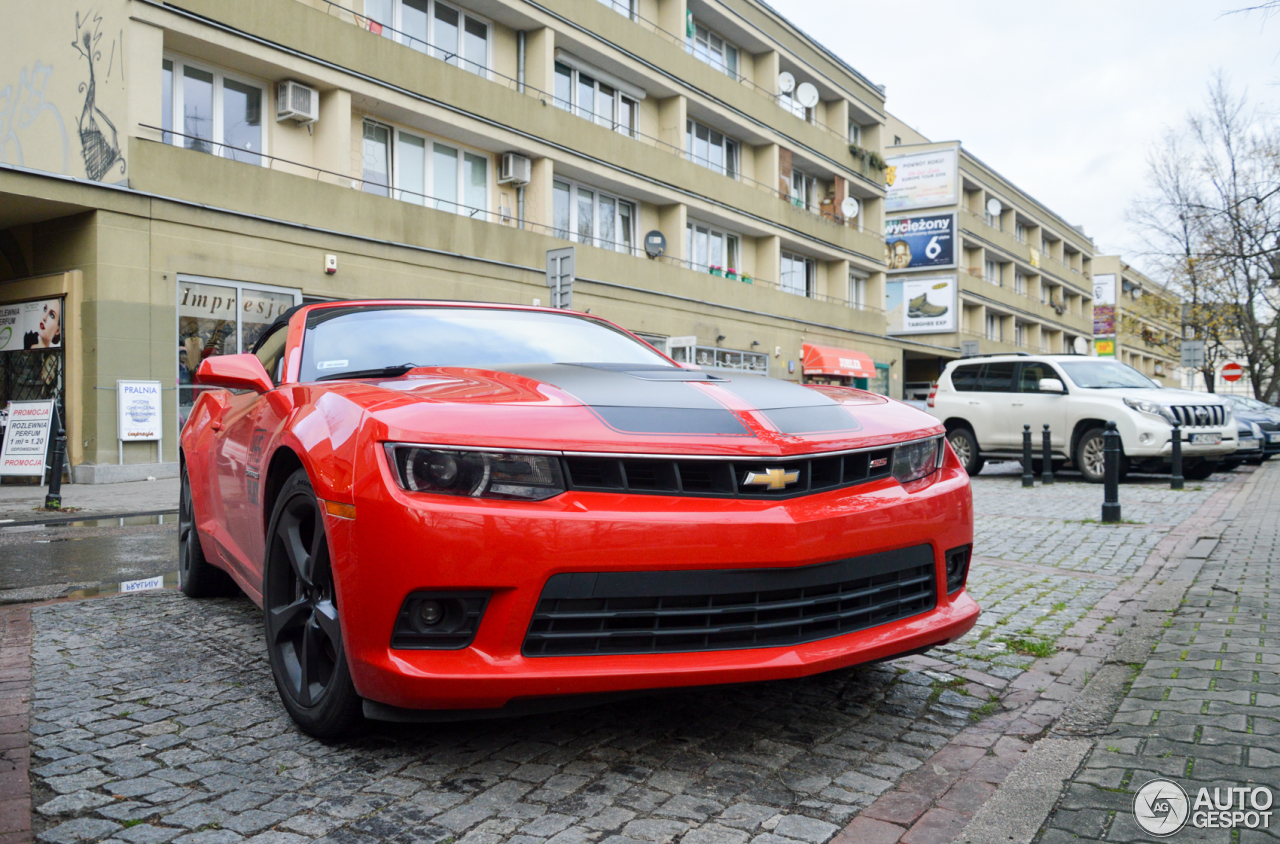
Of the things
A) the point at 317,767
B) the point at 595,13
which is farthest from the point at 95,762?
the point at 595,13

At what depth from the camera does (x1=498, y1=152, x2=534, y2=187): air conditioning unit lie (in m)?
20.3

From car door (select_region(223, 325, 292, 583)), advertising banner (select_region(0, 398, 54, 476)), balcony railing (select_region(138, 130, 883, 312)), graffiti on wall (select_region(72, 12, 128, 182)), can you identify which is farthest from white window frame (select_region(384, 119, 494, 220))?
car door (select_region(223, 325, 292, 583))

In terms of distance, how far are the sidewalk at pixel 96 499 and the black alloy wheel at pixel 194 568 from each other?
5.29 meters

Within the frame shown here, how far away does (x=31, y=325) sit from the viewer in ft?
48.3

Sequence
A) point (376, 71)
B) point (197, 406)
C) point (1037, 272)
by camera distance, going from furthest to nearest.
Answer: point (1037, 272), point (376, 71), point (197, 406)

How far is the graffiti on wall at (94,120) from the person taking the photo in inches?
534

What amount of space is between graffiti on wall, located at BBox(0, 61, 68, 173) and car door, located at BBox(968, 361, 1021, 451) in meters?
13.2

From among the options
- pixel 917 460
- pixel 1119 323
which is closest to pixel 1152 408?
pixel 917 460

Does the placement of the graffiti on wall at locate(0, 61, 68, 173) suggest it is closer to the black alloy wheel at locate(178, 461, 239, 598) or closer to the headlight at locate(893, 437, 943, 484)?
the black alloy wheel at locate(178, 461, 239, 598)

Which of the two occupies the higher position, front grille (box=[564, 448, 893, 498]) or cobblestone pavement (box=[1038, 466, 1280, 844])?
front grille (box=[564, 448, 893, 498])

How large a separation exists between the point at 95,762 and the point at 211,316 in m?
13.6

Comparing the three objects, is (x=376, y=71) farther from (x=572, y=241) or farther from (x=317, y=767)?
(x=317, y=767)

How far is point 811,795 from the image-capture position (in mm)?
2555

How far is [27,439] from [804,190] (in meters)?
26.3
